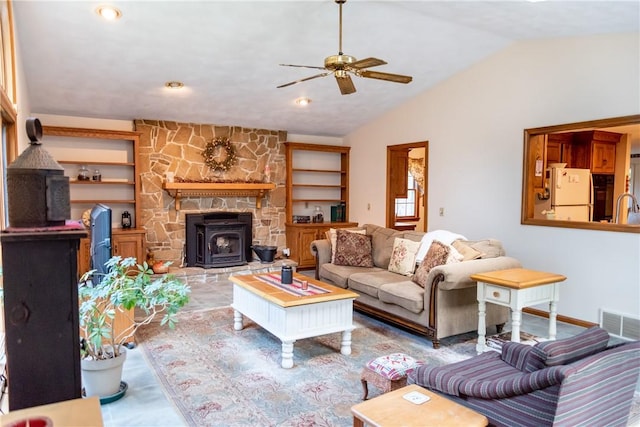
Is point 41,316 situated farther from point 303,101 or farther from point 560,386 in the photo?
point 303,101

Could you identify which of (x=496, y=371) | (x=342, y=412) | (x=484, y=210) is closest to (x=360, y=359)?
(x=342, y=412)

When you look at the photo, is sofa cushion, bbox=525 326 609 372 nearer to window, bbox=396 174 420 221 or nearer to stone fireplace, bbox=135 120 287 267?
stone fireplace, bbox=135 120 287 267

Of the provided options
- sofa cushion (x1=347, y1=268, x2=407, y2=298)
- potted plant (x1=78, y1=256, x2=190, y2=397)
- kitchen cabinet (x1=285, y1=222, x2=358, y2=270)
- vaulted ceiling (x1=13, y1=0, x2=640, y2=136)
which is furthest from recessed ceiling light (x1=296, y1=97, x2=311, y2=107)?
potted plant (x1=78, y1=256, x2=190, y2=397)

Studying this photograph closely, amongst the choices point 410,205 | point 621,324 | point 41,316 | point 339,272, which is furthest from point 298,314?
point 410,205

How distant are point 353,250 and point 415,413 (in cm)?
347

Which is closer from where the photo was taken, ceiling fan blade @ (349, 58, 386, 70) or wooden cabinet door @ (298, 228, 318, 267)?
ceiling fan blade @ (349, 58, 386, 70)

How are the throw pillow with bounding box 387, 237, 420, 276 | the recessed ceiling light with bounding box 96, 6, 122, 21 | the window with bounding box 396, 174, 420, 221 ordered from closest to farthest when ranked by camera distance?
the recessed ceiling light with bounding box 96, 6, 122, 21 → the throw pillow with bounding box 387, 237, 420, 276 → the window with bounding box 396, 174, 420, 221

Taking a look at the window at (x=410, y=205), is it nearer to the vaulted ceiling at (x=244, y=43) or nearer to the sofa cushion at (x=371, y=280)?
the vaulted ceiling at (x=244, y=43)

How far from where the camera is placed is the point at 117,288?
2742 millimetres

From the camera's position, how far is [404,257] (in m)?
4.86

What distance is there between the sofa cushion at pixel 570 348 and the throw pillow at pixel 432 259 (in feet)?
6.40

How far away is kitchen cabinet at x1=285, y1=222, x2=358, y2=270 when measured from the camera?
24.5 feet

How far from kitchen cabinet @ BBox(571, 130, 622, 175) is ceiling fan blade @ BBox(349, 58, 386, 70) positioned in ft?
13.6

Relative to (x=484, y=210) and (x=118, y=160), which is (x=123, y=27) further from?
(x=484, y=210)
